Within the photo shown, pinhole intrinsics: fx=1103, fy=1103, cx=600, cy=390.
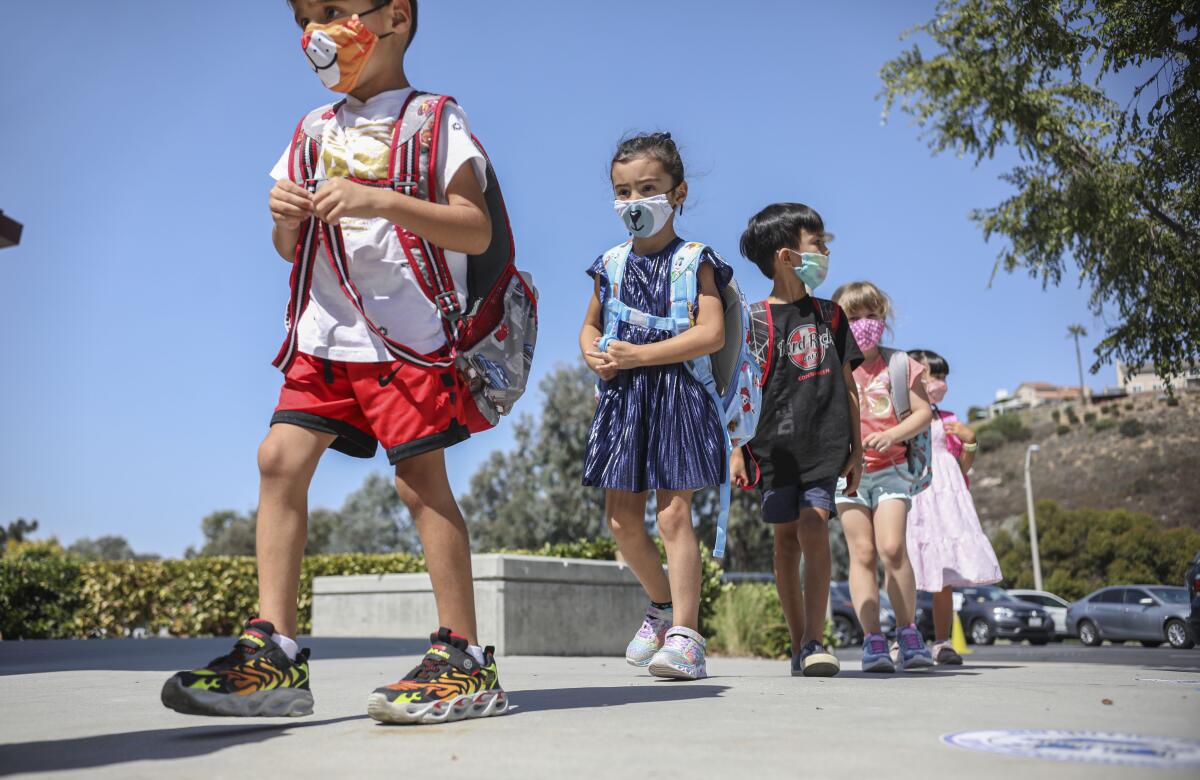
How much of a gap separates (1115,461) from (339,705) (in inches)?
2356

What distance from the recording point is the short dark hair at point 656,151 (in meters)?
4.49

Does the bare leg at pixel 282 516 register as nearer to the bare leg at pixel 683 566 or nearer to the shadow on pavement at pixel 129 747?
the shadow on pavement at pixel 129 747

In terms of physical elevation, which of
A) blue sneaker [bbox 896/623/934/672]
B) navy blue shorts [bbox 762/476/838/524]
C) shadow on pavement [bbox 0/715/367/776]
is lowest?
blue sneaker [bbox 896/623/934/672]

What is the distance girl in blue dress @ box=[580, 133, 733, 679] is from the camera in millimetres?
4082

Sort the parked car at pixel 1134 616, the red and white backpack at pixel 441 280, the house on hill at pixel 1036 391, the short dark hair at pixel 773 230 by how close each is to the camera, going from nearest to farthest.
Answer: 1. the red and white backpack at pixel 441 280
2. the short dark hair at pixel 773 230
3. the parked car at pixel 1134 616
4. the house on hill at pixel 1036 391

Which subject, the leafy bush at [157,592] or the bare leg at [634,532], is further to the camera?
the leafy bush at [157,592]

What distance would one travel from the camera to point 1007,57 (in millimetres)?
11406

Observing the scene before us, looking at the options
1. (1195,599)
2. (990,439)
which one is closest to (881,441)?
(1195,599)

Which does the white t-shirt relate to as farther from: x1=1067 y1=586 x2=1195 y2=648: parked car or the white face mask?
x1=1067 y1=586 x2=1195 y2=648: parked car

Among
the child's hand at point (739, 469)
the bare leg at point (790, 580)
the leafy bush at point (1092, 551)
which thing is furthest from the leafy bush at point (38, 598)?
the leafy bush at point (1092, 551)

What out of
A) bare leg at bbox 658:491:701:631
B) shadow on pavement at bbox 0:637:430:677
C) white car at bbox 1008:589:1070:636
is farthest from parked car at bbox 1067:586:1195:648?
bare leg at bbox 658:491:701:631

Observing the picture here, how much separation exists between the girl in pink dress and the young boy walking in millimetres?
4382

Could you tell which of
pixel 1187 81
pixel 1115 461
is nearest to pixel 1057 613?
pixel 1187 81

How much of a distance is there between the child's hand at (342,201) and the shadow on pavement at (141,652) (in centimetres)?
344
